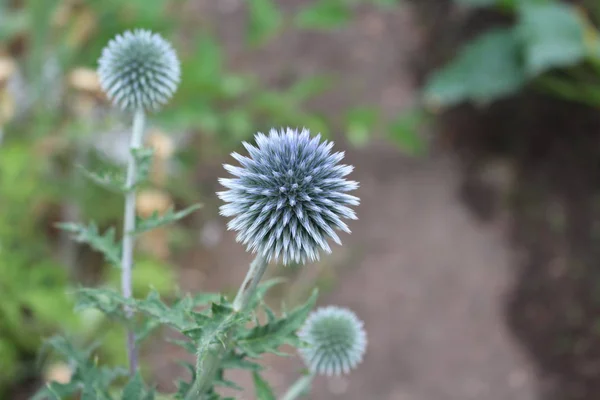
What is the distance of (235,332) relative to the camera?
1072 mm

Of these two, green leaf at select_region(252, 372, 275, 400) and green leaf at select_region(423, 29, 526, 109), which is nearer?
green leaf at select_region(252, 372, 275, 400)

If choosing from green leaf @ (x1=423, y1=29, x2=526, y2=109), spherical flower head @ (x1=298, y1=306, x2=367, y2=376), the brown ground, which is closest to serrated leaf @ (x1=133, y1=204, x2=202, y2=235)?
spherical flower head @ (x1=298, y1=306, x2=367, y2=376)

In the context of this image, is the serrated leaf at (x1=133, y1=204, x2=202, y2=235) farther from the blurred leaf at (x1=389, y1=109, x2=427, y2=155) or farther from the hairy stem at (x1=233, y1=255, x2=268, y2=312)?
the blurred leaf at (x1=389, y1=109, x2=427, y2=155)

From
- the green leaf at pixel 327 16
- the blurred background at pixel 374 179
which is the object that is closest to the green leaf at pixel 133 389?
the blurred background at pixel 374 179

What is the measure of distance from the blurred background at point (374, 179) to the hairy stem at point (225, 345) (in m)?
1.48

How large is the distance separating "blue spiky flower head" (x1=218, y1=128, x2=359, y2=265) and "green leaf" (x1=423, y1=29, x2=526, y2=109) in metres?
2.86

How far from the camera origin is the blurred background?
2.76m

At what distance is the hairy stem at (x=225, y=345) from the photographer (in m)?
1.01

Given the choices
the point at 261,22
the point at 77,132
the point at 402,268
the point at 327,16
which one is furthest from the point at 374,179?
the point at 77,132

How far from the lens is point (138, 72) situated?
1.43m

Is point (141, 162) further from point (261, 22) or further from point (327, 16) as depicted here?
point (327, 16)

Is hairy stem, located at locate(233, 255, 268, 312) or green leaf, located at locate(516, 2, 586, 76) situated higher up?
green leaf, located at locate(516, 2, 586, 76)

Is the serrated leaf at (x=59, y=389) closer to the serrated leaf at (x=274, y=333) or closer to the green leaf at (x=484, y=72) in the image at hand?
the serrated leaf at (x=274, y=333)

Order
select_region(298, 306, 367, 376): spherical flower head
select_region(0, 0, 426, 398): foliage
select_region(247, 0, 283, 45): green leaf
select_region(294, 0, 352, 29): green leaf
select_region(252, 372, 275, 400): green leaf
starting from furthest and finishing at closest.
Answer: select_region(294, 0, 352, 29): green leaf < select_region(247, 0, 283, 45): green leaf < select_region(0, 0, 426, 398): foliage < select_region(298, 306, 367, 376): spherical flower head < select_region(252, 372, 275, 400): green leaf
